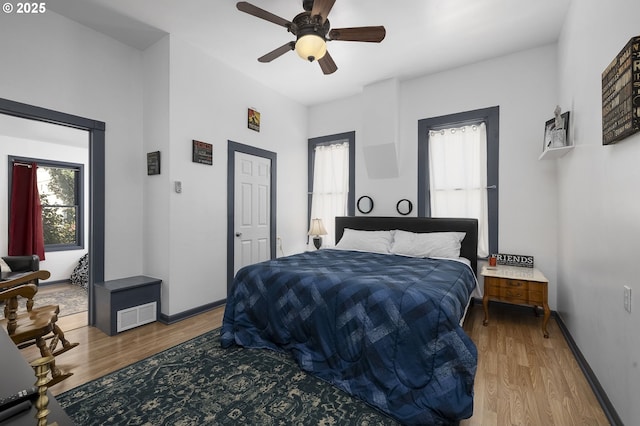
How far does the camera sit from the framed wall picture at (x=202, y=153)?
3338 millimetres

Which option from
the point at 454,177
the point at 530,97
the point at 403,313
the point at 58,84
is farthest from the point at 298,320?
the point at 530,97

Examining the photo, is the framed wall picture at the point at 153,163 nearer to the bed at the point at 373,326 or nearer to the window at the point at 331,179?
the bed at the point at 373,326

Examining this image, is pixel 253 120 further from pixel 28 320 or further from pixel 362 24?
pixel 28 320

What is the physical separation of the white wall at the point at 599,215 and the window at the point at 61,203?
22.6ft

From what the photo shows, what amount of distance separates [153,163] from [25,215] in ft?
9.88

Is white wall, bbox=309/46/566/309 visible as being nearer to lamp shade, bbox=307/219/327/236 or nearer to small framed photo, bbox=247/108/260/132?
lamp shade, bbox=307/219/327/236

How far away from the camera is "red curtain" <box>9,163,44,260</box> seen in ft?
14.3

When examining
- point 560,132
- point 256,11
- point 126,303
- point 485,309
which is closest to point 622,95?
point 560,132

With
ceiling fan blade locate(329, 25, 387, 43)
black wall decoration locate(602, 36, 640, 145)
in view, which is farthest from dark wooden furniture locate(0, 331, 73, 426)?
ceiling fan blade locate(329, 25, 387, 43)

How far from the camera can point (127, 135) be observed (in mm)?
3281

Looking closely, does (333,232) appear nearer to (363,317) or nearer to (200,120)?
(200,120)

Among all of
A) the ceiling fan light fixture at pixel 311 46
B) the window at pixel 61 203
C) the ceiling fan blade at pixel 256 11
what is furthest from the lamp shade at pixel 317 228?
the window at pixel 61 203

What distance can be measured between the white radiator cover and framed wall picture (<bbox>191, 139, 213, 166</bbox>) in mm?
1678

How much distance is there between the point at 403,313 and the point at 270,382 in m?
1.04
